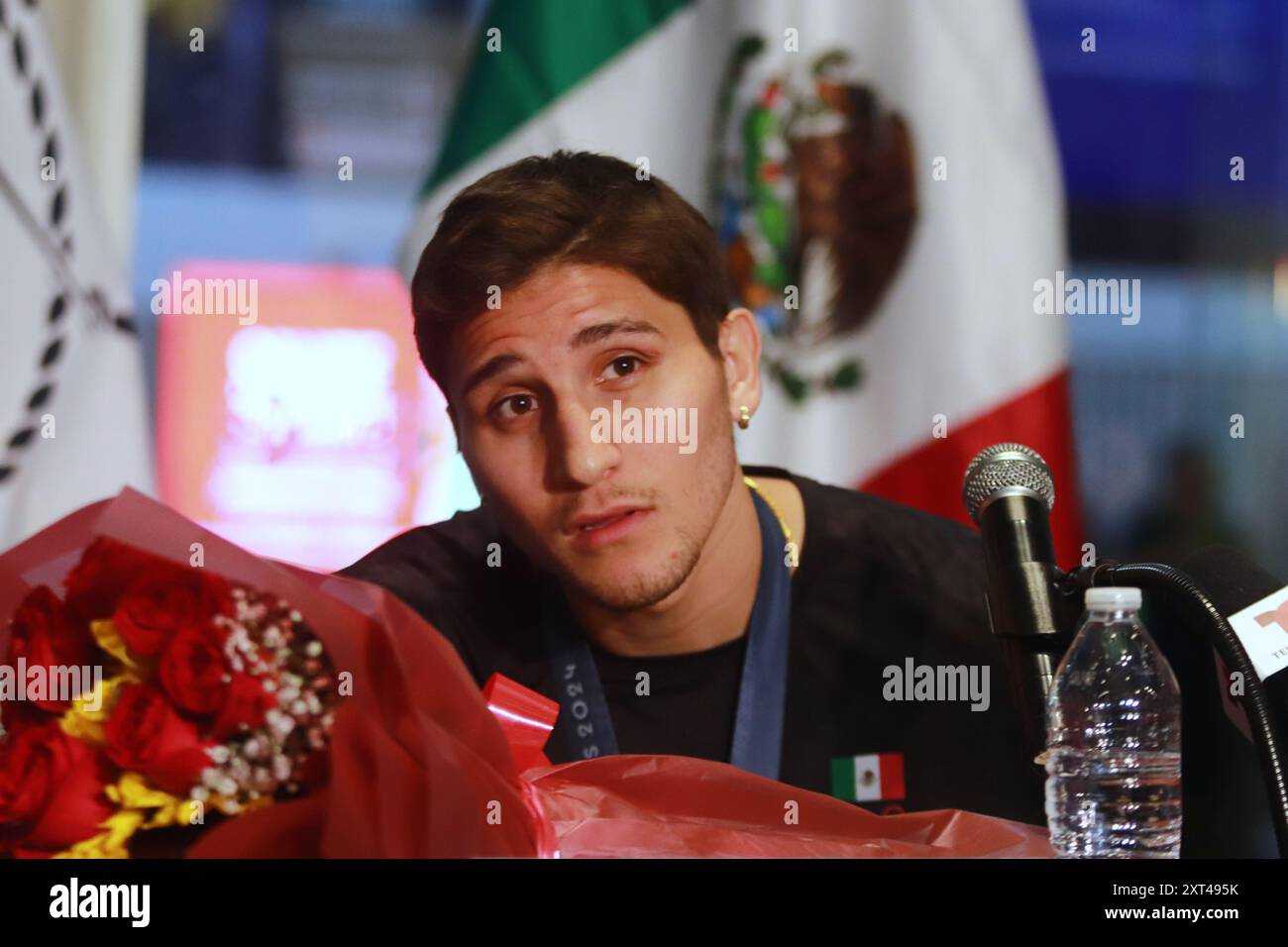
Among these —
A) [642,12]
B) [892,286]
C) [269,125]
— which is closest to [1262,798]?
[892,286]

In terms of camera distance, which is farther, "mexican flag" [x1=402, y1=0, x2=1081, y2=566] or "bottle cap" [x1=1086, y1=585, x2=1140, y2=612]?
"mexican flag" [x1=402, y1=0, x2=1081, y2=566]

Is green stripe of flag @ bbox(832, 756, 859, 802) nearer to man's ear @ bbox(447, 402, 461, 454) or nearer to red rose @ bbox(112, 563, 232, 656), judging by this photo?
man's ear @ bbox(447, 402, 461, 454)

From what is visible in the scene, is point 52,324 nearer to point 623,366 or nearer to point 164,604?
point 623,366

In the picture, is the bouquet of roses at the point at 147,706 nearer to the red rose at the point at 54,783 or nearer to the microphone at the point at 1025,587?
the red rose at the point at 54,783

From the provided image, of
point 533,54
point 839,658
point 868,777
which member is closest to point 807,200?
point 533,54

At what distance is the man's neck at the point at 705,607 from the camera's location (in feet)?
4.87

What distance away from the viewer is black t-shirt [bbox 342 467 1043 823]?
1.47 metres

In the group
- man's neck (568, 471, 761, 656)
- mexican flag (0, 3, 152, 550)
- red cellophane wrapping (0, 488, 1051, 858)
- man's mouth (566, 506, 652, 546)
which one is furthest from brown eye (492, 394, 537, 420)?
mexican flag (0, 3, 152, 550)

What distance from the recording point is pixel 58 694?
0.82 metres

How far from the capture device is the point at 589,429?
4.44 feet

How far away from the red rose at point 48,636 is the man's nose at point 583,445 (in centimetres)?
58

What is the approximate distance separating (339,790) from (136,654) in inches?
7.4

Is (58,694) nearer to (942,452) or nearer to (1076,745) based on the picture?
(1076,745)

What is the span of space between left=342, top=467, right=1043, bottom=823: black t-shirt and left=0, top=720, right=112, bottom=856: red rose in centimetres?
65
